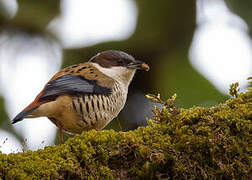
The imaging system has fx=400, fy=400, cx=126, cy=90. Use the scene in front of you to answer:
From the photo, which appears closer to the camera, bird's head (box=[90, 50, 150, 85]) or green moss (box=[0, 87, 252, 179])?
green moss (box=[0, 87, 252, 179])

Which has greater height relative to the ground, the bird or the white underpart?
the white underpart

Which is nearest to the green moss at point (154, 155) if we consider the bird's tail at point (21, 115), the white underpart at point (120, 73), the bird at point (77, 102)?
the bird's tail at point (21, 115)

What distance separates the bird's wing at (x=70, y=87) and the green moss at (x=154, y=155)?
58.7 inches

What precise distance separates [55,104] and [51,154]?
1620 mm

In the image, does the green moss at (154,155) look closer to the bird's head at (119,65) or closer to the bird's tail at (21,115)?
the bird's tail at (21,115)

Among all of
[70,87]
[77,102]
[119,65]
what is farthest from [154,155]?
[119,65]

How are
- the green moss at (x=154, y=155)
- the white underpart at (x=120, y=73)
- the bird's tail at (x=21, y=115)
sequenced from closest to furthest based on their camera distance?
the green moss at (x=154, y=155) < the bird's tail at (x=21, y=115) < the white underpart at (x=120, y=73)

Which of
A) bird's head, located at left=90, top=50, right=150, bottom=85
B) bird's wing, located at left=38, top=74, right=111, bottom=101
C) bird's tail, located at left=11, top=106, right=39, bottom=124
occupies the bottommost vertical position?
bird's tail, located at left=11, top=106, right=39, bottom=124

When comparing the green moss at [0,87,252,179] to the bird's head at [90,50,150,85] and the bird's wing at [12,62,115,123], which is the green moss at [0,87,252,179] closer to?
the bird's wing at [12,62,115,123]

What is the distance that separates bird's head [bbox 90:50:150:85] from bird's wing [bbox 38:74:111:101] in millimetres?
598

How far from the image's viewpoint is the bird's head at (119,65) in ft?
18.0

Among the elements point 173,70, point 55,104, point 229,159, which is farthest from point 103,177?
point 173,70

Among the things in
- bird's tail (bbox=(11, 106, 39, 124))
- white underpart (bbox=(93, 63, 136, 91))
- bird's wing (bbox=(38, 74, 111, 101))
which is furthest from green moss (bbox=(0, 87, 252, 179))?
white underpart (bbox=(93, 63, 136, 91))

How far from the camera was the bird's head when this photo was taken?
5492mm
